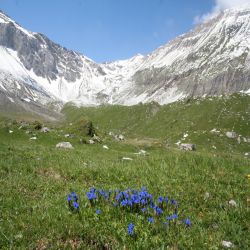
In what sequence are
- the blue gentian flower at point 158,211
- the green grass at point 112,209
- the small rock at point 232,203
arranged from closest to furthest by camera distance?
the green grass at point 112,209 < the blue gentian flower at point 158,211 < the small rock at point 232,203

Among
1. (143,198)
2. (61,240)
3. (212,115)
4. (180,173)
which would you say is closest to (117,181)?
(180,173)

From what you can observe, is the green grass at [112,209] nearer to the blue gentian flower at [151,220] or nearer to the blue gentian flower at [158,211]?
the blue gentian flower at [151,220]

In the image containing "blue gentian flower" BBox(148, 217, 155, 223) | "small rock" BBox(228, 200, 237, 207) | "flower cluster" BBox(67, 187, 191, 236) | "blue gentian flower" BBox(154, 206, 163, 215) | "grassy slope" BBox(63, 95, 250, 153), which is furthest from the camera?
"grassy slope" BBox(63, 95, 250, 153)

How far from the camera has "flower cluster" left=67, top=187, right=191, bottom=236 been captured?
8679mm

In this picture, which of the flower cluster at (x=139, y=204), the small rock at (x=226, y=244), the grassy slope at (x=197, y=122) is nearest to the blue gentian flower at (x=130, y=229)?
the flower cluster at (x=139, y=204)

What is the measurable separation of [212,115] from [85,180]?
402 ft

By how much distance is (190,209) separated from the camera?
9.80 m

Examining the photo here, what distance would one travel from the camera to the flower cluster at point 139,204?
868cm

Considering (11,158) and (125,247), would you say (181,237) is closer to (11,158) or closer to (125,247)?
(125,247)

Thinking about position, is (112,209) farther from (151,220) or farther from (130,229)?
(130,229)

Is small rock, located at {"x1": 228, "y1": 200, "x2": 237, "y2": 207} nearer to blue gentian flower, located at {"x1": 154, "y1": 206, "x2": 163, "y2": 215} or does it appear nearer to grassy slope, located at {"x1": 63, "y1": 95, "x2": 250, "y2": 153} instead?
blue gentian flower, located at {"x1": 154, "y1": 206, "x2": 163, "y2": 215}

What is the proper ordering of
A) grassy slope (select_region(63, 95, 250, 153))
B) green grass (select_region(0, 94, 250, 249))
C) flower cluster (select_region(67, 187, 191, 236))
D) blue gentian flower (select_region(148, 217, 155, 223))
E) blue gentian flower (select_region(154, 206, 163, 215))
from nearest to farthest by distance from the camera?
green grass (select_region(0, 94, 250, 249))
blue gentian flower (select_region(148, 217, 155, 223))
flower cluster (select_region(67, 187, 191, 236))
blue gentian flower (select_region(154, 206, 163, 215))
grassy slope (select_region(63, 95, 250, 153))

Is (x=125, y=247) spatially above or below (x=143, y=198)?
below

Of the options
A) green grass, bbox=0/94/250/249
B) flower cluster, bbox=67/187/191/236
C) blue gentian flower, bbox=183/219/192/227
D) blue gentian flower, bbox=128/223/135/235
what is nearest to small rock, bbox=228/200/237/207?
green grass, bbox=0/94/250/249
